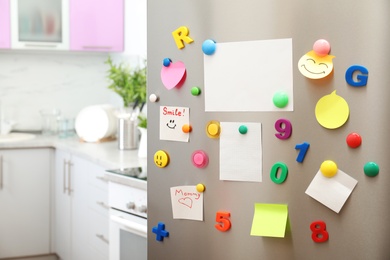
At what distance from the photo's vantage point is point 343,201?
1.45 metres

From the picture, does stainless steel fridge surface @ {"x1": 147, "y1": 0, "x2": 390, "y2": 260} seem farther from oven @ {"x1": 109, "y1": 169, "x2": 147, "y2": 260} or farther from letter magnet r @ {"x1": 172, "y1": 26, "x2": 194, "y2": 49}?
oven @ {"x1": 109, "y1": 169, "x2": 147, "y2": 260}

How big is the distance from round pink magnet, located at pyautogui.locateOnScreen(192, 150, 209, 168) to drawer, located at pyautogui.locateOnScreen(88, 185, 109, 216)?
124 cm

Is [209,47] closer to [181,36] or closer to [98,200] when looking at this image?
[181,36]

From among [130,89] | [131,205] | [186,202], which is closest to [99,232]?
[131,205]

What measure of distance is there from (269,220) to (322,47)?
456 millimetres

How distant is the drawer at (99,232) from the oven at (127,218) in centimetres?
35

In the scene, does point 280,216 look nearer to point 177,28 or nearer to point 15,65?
point 177,28

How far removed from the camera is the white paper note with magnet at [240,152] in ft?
5.14

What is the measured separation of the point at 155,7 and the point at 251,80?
1.29ft

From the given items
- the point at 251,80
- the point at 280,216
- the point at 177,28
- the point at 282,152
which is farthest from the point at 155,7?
the point at 280,216

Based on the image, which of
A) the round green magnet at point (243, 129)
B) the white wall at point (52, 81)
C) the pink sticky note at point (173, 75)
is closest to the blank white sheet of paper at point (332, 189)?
the round green magnet at point (243, 129)

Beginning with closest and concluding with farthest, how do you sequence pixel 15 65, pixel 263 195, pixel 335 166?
1. pixel 335 166
2. pixel 263 195
3. pixel 15 65

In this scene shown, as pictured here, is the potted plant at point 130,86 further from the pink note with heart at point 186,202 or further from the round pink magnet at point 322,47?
the round pink magnet at point 322,47

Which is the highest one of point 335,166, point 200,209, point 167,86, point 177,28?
point 177,28
